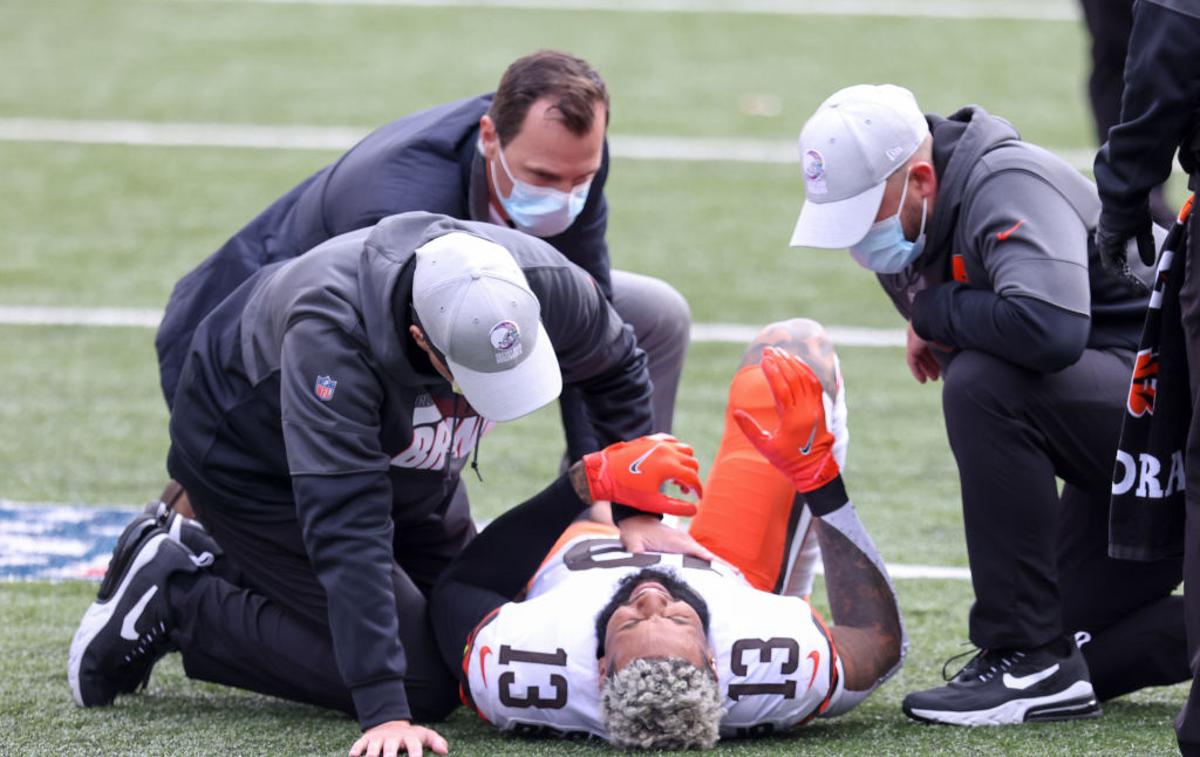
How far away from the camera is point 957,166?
135 inches

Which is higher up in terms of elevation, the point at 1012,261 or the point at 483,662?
the point at 1012,261

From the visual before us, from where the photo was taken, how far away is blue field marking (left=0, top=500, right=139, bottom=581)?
4.29 metres

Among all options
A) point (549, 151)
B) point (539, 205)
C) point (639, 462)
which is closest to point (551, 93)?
point (549, 151)

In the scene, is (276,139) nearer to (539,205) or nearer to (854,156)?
(539,205)

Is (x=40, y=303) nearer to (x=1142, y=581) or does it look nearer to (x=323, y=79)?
(x=323, y=79)

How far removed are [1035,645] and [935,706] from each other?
0.21 meters

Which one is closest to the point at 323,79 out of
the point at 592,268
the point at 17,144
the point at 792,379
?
the point at 17,144

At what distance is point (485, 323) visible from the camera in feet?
9.52

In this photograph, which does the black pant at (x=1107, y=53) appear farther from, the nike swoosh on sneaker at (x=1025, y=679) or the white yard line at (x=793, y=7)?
the white yard line at (x=793, y=7)

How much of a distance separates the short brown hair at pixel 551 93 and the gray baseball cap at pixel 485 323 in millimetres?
875

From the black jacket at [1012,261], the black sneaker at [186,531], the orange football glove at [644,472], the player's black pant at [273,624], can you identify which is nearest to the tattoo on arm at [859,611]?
the orange football glove at [644,472]

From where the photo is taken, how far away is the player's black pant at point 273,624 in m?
3.44

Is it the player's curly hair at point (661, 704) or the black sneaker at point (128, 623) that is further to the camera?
the black sneaker at point (128, 623)

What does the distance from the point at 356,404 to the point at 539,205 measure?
1.03 m
